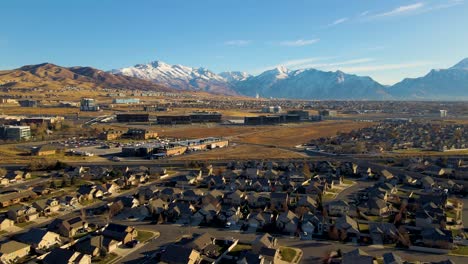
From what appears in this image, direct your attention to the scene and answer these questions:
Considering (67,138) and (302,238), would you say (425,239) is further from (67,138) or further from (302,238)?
(67,138)

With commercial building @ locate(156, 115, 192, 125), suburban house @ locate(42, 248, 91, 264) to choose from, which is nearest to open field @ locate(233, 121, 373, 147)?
commercial building @ locate(156, 115, 192, 125)

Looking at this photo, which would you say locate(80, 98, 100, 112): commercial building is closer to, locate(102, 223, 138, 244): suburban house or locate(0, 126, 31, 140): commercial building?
locate(0, 126, 31, 140): commercial building

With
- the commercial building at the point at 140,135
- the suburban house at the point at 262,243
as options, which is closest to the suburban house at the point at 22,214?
the suburban house at the point at 262,243

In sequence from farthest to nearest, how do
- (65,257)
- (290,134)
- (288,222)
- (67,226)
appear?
(290,134), (288,222), (67,226), (65,257)

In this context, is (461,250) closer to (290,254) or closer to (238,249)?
(290,254)

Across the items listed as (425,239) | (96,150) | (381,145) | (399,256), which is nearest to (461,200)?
(425,239)

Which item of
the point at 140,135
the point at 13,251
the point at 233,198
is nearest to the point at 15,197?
the point at 13,251
